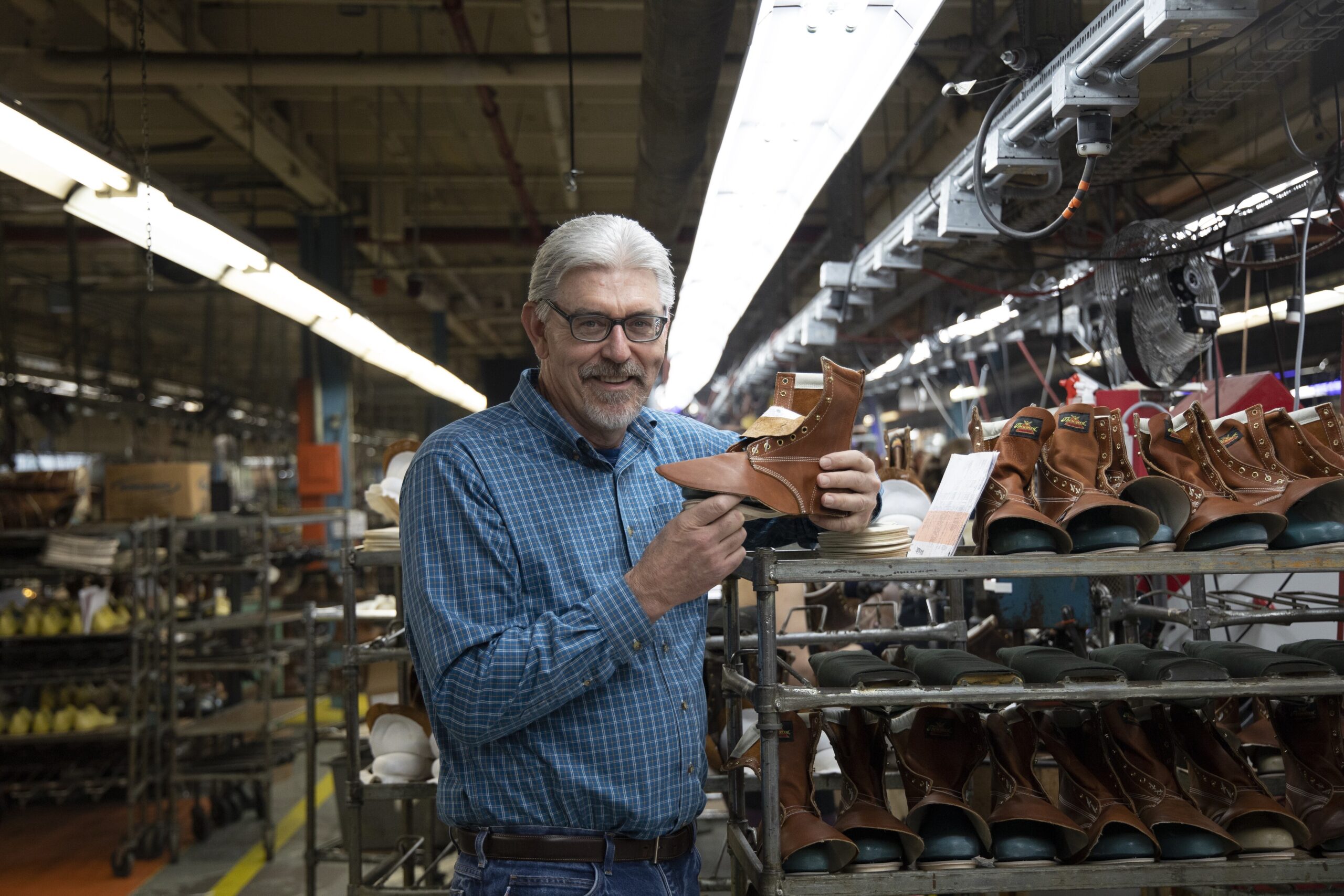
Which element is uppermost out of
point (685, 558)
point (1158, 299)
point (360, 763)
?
point (1158, 299)

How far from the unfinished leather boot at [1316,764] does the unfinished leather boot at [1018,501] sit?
0.76m

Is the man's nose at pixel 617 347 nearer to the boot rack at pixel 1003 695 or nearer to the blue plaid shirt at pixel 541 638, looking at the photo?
the blue plaid shirt at pixel 541 638

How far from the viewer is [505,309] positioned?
630 inches

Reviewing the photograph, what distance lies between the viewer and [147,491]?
20.4 feet

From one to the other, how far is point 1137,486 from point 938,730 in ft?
2.13

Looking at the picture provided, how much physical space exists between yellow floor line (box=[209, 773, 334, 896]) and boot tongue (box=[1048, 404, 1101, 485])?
391cm

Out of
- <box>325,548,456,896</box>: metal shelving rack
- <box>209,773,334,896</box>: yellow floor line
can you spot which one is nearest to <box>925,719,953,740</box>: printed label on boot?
<box>325,548,456,896</box>: metal shelving rack

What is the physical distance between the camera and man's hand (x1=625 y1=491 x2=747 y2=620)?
1564mm

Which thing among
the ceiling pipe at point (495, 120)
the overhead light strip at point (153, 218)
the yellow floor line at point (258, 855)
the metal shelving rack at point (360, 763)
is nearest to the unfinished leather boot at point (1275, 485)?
the metal shelving rack at point (360, 763)

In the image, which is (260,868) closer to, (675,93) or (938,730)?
(675,93)

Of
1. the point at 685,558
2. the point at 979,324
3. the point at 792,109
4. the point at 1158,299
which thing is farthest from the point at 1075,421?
the point at 979,324

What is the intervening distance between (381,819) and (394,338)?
3945mm

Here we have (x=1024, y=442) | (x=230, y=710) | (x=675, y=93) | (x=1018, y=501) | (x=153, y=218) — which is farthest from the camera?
(x=230, y=710)

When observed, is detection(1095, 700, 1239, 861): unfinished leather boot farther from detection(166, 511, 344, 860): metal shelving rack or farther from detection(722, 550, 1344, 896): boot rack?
detection(166, 511, 344, 860): metal shelving rack
